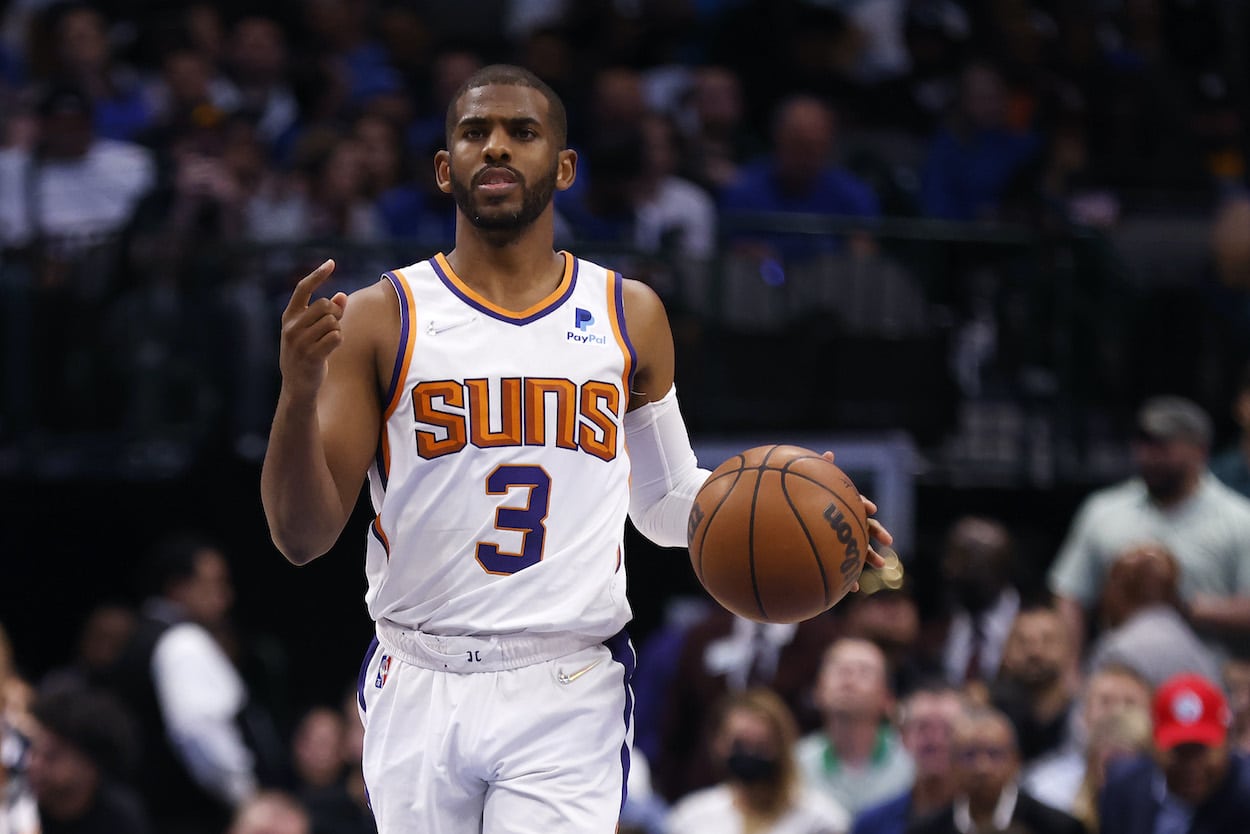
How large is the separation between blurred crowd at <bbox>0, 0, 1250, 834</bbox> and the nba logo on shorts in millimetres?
1665

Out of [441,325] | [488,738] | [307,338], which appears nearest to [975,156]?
[441,325]

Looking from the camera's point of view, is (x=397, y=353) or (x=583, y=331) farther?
(x=583, y=331)

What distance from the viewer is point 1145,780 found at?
7.02m

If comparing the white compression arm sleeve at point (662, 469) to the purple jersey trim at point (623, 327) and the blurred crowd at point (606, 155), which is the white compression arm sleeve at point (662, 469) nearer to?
the purple jersey trim at point (623, 327)

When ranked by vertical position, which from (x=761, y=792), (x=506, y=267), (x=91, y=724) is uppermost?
(x=506, y=267)

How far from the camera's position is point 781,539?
434cm

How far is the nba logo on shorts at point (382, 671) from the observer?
429 cm

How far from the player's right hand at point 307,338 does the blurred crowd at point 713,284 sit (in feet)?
6.90

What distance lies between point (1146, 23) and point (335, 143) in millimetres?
5992

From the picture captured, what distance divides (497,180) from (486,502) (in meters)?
0.73

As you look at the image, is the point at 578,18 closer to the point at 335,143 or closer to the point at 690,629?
the point at 335,143

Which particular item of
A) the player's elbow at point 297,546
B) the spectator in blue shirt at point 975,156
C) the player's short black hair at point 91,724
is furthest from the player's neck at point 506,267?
the spectator in blue shirt at point 975,156

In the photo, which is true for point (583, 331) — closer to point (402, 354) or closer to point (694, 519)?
point (402, 354)

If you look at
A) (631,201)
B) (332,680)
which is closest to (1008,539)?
(631,201)
